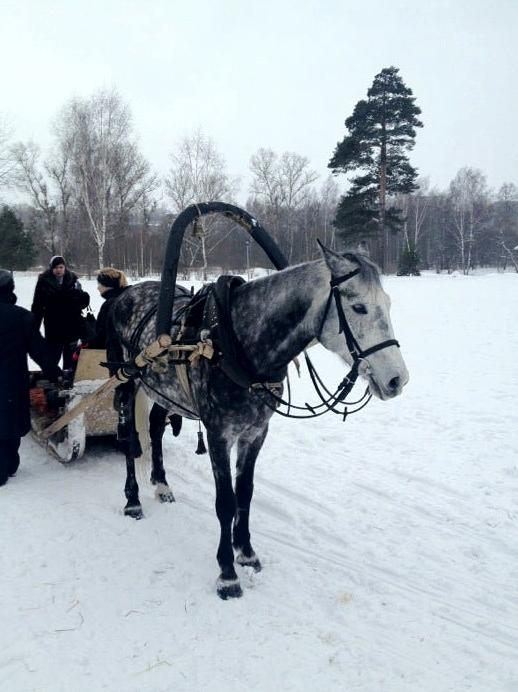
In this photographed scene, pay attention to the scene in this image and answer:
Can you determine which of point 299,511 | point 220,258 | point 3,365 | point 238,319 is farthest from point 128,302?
point 220,258

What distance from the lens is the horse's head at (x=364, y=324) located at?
2.51 meters

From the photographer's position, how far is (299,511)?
4207 mm

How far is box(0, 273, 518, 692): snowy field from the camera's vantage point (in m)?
2.51

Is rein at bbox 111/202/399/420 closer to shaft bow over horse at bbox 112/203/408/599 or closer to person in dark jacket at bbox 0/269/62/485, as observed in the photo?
shaft bow over horse at bbox 112/203/408/599

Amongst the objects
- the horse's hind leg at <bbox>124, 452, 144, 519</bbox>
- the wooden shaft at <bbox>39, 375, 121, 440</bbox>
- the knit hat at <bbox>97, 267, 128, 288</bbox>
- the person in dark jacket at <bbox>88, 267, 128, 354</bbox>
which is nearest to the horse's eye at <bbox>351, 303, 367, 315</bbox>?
the wooden shaft at <bbox>39, 375, 121, 440</bbox>

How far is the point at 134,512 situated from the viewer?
4.13 meters

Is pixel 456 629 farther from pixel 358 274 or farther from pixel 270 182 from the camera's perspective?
pixel 270 182

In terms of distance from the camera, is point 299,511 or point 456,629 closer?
point 456,629

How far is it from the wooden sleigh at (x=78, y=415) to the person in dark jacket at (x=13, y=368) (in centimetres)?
29

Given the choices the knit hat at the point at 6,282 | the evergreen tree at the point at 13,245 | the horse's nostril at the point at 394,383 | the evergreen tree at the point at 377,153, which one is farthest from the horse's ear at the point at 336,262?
the evergreen tree at the point at 13,245

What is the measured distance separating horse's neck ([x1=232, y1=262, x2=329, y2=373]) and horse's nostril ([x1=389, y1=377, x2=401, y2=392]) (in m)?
0.54

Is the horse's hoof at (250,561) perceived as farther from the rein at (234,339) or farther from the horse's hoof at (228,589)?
the rein at (234,339)

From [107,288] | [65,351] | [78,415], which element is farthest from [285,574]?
[65,351]

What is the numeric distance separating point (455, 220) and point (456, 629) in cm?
5174
